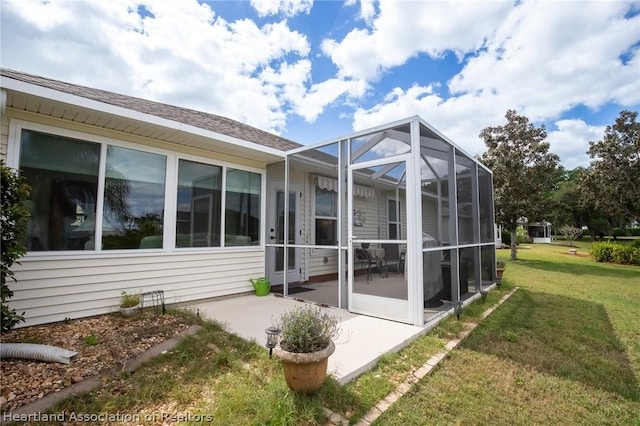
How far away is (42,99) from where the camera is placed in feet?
11.3

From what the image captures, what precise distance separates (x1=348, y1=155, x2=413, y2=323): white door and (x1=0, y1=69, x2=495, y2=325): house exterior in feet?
0.07

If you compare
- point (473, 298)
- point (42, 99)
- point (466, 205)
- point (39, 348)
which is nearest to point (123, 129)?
point (42, 99)

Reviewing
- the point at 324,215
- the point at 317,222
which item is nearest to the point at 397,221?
the point at 324,215

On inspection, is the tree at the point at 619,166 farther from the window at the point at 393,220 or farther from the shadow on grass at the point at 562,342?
the window at the point at 393,220

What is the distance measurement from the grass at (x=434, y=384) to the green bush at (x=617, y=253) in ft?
40.6

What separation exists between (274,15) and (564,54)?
7.03 meters

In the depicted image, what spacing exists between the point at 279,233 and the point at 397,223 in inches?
112

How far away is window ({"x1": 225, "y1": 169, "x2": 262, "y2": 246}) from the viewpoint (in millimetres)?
5906

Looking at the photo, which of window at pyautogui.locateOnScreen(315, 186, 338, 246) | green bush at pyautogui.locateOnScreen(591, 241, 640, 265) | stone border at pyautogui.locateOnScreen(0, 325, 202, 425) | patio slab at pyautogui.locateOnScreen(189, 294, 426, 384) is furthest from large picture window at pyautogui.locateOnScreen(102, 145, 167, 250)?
green bush at pyautogui.locateOnScreen(591, 241, 640, 265)

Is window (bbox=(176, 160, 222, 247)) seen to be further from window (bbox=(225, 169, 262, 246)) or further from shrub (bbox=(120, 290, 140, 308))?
shrub (bbox=(120, 290, 140, 308))

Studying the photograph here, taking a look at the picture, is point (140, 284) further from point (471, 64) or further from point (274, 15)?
point (471, 64)

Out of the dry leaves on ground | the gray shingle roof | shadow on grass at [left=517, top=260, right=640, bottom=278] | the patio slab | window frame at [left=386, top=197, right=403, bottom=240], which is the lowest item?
shadow on grass at [left=517, top=260, right=640, bottom=278]

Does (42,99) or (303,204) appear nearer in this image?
(42,99)

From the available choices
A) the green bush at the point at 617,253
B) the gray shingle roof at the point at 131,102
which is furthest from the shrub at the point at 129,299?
the green bush at the point at 617,253
